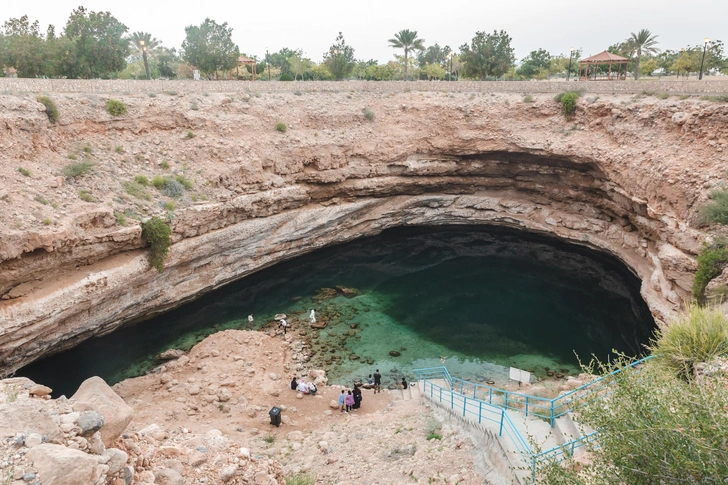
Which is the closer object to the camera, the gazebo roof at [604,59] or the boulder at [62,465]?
the boulder at [62,465]

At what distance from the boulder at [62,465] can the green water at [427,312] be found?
14030 mm

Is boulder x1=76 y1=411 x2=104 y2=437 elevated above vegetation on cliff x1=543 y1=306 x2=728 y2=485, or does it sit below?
below

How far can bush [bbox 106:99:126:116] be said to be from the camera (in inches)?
978

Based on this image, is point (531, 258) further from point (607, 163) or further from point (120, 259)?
point (120, 259)

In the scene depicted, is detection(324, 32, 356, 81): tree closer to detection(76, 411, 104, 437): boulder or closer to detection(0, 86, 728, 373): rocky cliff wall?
detection(0, 86, 728, 373): rocky cliff wall

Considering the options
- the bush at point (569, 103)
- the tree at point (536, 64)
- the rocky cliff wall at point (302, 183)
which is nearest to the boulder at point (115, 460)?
the rocky cliff wall at point (302, 183)

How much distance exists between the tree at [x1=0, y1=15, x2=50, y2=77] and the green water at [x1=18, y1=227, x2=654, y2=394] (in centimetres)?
2086

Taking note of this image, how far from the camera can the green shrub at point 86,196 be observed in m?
20.2

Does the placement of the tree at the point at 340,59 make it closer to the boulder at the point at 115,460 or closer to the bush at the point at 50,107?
the bush at the point at 50,107

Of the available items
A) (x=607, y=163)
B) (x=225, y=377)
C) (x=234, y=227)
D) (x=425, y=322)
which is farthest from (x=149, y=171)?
(x=607, y=163)

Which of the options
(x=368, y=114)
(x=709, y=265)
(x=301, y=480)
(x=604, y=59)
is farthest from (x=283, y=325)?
(x=604, y=59)

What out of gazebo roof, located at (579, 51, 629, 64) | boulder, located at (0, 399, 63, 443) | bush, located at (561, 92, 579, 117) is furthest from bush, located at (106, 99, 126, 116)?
gazebo roof, located at (579, 51, 629, 64)

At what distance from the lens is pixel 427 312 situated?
27.0 m

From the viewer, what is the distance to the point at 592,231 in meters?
31.4
